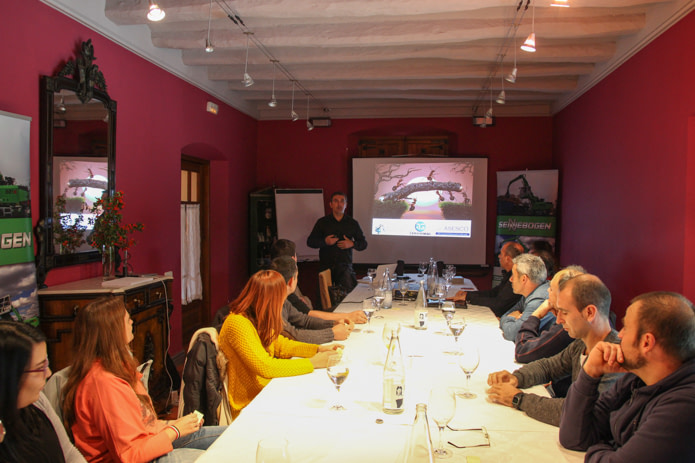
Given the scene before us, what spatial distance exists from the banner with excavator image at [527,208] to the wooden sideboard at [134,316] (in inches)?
195

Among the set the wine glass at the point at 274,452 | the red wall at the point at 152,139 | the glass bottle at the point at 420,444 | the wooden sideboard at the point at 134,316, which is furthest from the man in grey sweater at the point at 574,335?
the red wall at the point at 152,139

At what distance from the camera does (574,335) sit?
6.73 feet

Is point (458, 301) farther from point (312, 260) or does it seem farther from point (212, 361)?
point (312, 260)

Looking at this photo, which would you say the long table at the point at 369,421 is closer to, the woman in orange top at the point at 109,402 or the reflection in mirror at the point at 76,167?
the woman in orange top at the point at 109,402

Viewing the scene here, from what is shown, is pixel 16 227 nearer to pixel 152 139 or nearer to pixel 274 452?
pixel 152 139

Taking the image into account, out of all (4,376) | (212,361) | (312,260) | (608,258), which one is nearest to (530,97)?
(608,258)

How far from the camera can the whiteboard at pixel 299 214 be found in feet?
26.6

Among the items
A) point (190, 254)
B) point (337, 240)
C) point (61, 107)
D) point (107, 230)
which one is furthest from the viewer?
point (190, 254)

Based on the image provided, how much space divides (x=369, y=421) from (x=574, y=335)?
91 cm

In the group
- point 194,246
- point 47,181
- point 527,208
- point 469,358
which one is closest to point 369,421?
point 469,358

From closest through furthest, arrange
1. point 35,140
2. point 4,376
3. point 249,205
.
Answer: point 4,376
point 35,140
point 249,205

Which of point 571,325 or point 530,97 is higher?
point 530,97

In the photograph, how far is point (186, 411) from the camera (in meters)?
2.34

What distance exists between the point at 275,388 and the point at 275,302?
0.50 metres
